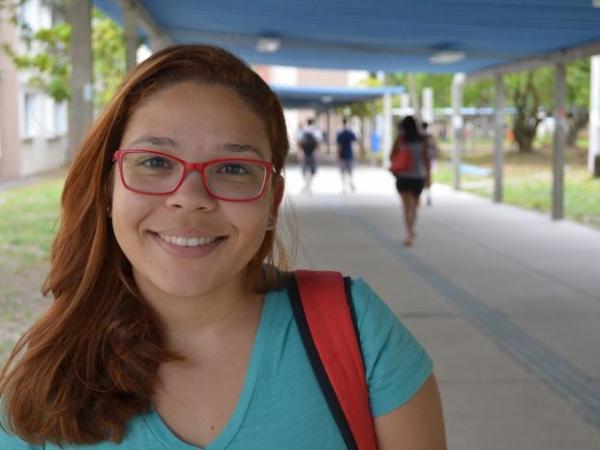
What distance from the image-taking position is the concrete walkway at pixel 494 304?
4715 mm

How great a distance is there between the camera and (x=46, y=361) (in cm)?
157

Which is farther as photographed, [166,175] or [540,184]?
[540,184]

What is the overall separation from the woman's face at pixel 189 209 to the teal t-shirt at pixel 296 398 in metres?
0.19

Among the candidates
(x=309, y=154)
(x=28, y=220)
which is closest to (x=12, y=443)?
(x=28, y=220)

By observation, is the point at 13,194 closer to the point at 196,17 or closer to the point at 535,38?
the point at 196,17

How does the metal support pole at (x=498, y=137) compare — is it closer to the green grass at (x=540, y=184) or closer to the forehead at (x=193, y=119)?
the green grass at (x=540, y=184)

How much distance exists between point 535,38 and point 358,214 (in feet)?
14.7

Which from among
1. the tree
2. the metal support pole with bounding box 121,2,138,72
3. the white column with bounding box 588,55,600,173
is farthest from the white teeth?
the tree

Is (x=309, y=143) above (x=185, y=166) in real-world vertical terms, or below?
→ above

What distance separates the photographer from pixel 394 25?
36.4 ft

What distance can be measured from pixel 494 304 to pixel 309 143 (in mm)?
12711

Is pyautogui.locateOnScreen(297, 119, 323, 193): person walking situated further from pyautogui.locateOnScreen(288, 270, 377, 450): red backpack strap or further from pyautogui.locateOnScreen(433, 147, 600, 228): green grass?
pyautogui.locateOnScreen(288, 270, 377, 450): red backpack strap

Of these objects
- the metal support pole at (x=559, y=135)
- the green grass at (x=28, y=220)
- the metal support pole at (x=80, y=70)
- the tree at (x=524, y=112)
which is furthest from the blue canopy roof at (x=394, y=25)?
the tree at (x=524, y=112)

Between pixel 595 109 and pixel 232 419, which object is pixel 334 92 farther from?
pixel 232 419
